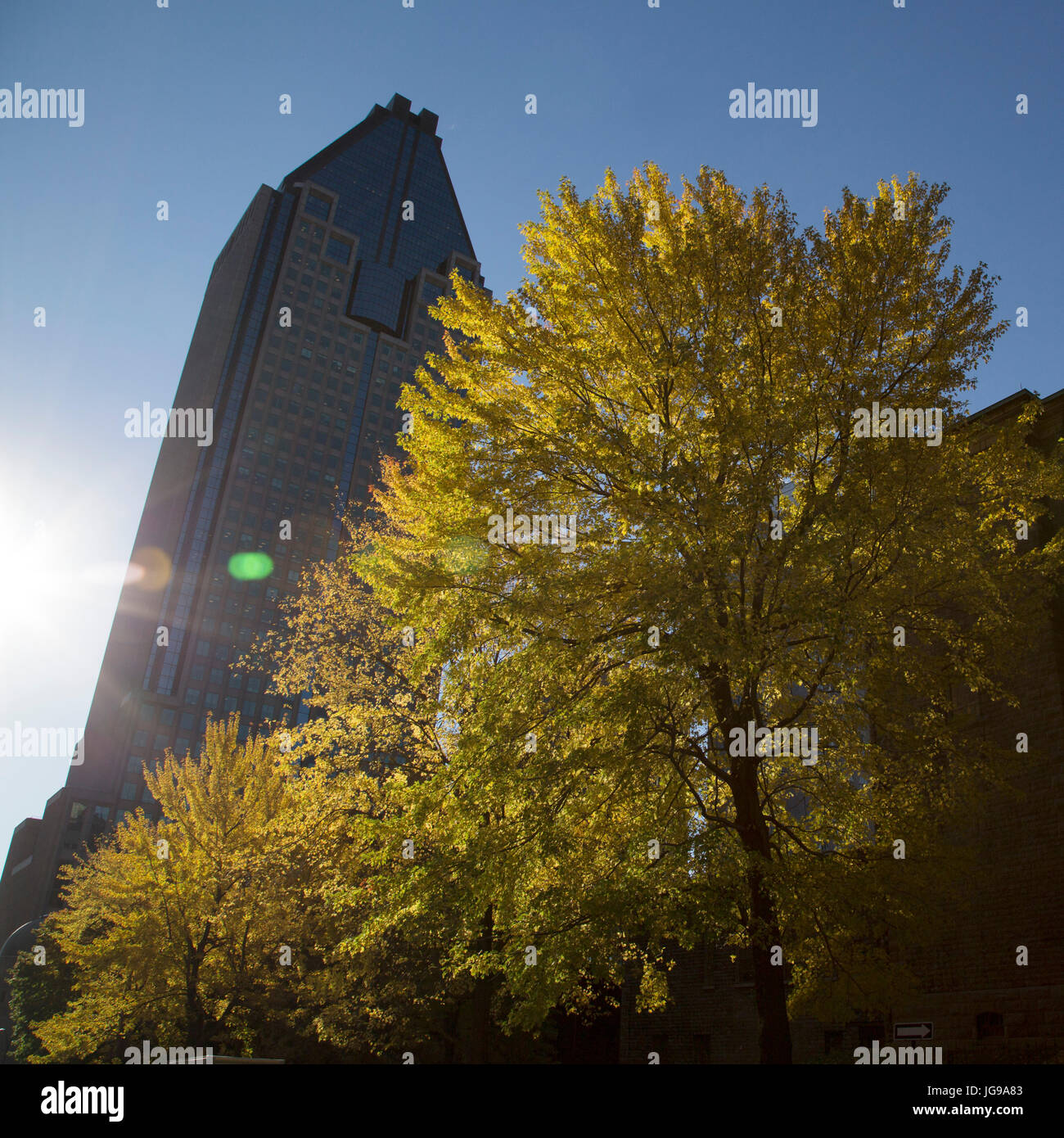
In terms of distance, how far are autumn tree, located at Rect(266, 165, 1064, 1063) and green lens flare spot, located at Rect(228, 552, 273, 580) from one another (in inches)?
4617

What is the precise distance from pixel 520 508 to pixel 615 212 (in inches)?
190

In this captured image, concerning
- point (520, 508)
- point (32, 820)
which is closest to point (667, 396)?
point (520, 508)

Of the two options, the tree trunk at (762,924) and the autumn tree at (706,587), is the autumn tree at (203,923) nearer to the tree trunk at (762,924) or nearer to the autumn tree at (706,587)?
the autumn tree at (706,587)

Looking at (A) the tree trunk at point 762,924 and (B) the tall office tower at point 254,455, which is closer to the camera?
(A) the tree trunk at point 762,924

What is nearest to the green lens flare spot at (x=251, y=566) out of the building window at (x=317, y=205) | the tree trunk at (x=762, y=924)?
the building window at (x=317, y=205)

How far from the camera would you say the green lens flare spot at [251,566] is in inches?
4845

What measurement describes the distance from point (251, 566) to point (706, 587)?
12179 centimetres

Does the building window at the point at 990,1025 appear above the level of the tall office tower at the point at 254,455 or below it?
below

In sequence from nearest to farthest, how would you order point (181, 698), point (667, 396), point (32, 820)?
point (667, 396) → point (181, 698) → point (32, 820)

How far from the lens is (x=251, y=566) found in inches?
4877

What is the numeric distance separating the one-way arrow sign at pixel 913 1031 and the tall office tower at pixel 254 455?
319 feet

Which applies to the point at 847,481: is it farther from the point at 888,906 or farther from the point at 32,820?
the point at 32,820

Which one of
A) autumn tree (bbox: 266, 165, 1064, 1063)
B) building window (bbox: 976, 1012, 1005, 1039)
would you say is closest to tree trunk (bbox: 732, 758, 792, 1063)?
autumn tree (bbox: 266, 165, 1064, 1063)

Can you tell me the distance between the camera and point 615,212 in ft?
41.3
